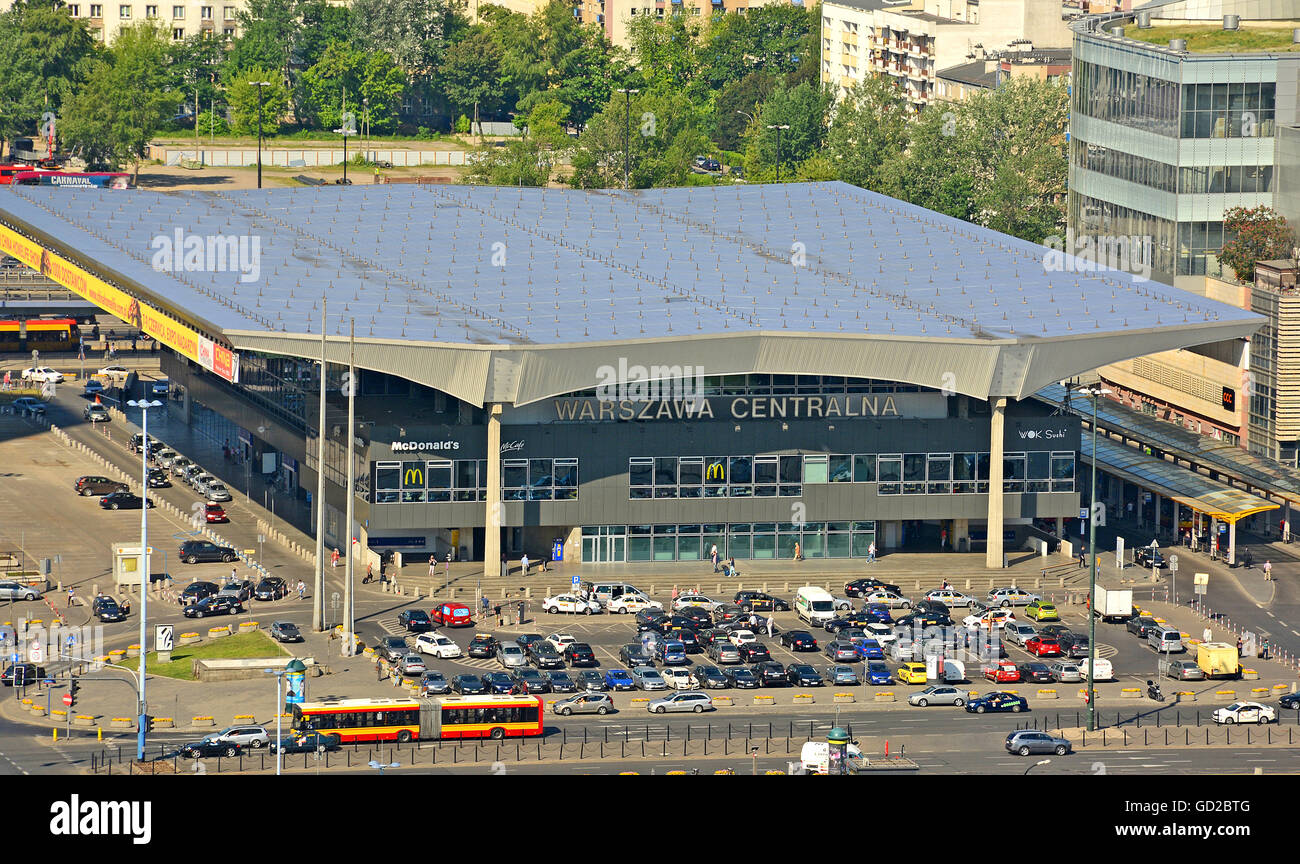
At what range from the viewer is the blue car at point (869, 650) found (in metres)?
102

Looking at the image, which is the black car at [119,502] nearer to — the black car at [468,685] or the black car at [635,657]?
the black car at [635,657]

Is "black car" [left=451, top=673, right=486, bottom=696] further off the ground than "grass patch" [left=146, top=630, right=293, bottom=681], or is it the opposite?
"black car" [left=451, top=673, right=486, bottom=696]

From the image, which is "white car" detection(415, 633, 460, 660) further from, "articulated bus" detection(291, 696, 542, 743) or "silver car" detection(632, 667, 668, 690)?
"articulated bus" detection(291, 696, 542, 743)

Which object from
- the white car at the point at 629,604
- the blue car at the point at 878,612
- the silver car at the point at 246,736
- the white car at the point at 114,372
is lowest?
the white car at the point at 629,604

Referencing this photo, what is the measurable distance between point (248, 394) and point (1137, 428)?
6206cm

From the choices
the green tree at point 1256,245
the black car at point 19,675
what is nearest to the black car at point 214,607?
the black car at point 19,675

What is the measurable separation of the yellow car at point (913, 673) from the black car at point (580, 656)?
48.0 feet

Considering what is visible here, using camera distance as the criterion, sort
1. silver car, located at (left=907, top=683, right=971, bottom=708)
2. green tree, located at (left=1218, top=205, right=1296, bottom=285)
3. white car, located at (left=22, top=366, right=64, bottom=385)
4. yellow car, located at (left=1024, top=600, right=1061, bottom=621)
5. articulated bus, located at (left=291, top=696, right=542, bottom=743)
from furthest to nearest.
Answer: white car, located at (left=22, top=366, right=64, bottom=385) → green tree, located at (left=1218, top=205, right=1296, bottom=285) → yellow car, located at (left=1024, top=600, right=1061, bottom=621) → silver car, located at (left=907, top=683, right=971, bottom=708) → articulated bus, located at (left=291, top=696, right=542, bottom=743)

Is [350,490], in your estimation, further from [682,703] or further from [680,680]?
[682,703]

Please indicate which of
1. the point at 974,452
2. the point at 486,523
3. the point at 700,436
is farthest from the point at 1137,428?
the point at 486,523

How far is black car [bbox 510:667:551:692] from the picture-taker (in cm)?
9388

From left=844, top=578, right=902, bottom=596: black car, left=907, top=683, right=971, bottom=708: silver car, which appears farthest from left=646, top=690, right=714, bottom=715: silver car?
left=844, top=578, right=902, bottom=596: black car

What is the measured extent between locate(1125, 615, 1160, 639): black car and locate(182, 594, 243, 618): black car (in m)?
46.8

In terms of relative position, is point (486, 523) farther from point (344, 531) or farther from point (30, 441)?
point (30, 441)
